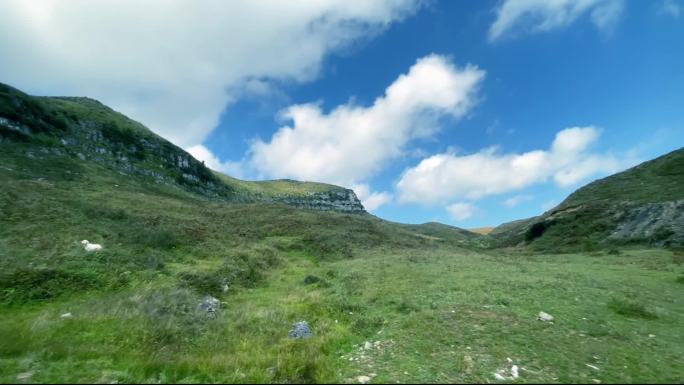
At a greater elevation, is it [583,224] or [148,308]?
[583,224]

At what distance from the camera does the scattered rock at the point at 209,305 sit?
1612 cm

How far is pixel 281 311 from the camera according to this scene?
1625cm

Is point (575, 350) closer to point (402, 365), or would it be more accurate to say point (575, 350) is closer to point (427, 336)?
point (427, 336)

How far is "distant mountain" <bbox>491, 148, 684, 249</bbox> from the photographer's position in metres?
49.7

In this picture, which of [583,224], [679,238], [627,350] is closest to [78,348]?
[627,350]

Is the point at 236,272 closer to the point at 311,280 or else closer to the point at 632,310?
the point at 311,280

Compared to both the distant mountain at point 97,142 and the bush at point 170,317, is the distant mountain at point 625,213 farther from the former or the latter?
the distant mountain at point 97,142

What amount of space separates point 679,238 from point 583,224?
17.8 m

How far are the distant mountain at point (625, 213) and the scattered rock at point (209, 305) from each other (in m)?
53.2

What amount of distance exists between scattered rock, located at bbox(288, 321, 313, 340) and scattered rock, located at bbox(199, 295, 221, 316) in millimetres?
4168

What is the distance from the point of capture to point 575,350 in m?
11.3

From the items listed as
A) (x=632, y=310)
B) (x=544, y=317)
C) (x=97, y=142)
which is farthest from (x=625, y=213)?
(x=97, y=142)

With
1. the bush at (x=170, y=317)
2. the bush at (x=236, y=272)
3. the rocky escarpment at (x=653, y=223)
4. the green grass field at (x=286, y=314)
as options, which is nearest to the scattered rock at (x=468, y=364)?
the green grass field at (x=286, y=314)

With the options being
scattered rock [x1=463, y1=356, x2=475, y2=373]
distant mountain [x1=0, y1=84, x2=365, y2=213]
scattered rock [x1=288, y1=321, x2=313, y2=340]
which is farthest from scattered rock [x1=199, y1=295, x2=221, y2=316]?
distant mountain [x1=0, y1=84, x2=365, y2=213]
